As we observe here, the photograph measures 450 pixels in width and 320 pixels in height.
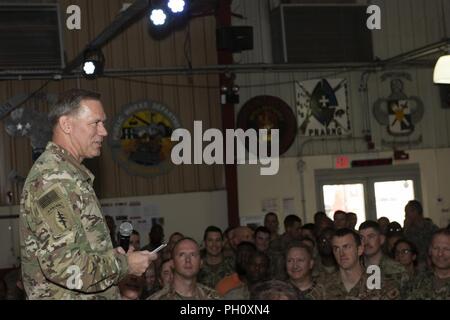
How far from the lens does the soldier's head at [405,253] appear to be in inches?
271

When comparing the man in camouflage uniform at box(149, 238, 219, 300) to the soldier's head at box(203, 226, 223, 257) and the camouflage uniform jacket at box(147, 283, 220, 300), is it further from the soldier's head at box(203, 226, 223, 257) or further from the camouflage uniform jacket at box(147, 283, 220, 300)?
the soldier's head at box(203, 226, 223, 257)

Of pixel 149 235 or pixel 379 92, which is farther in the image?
pixel 379 92

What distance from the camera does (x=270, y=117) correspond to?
504 inches

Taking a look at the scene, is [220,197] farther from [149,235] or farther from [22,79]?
[22,79]

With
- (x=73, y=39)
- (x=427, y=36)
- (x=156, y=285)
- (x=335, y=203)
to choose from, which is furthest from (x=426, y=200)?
(x=156, y=285)

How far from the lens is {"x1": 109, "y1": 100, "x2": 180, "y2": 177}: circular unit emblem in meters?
12.1

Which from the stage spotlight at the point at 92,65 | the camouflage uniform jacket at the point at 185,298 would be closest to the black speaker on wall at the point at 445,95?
the stage spotlight at the point at 92,65

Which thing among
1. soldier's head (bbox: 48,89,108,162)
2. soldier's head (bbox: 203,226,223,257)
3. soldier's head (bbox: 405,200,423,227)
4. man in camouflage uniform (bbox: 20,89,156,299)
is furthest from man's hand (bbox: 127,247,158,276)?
soldier's head (bbox: 405,200,423,227)

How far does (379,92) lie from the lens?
13398mm

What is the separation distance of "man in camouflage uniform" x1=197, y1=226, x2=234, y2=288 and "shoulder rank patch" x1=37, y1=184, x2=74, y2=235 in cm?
486

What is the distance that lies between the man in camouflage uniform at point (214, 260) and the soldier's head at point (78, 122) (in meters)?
4.70

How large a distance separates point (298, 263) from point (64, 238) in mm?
3257

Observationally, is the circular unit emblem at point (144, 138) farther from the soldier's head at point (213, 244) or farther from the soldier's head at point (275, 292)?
the soldier's head at point (275, 292)

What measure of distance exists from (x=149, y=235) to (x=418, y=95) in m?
5.10
